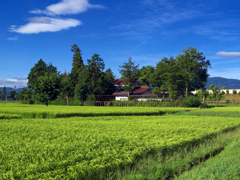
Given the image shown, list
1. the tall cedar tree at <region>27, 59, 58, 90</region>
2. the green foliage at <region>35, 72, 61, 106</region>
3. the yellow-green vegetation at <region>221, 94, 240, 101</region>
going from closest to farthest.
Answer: the green foliage at <region>35, 72, 61, 106</region>
the yellow-green vegetation at <region>221, 94, 240, 101</region>
the tall cedar tree at <region>27, 59, 58, 90</region>

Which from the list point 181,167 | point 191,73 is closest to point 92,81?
point 191,73

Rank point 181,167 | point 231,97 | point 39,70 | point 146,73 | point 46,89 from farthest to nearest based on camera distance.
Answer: point 39,70
point 146,73
point 231,97
point 46,89
point 181,167

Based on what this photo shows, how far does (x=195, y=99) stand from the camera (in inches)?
1633

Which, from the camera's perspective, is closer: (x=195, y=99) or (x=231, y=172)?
(x=231, y=172)

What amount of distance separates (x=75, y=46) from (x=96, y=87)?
3858cm

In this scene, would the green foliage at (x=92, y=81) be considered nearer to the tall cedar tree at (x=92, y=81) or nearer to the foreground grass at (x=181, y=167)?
the tall cedar tree at (x=92, y=81)

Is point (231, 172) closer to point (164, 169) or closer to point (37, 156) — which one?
point (164, 169)

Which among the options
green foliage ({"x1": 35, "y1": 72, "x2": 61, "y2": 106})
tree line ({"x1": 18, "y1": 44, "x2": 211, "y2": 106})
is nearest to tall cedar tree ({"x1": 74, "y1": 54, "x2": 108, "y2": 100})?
tree line ({"x1": 18, "y1": 44, "x2": 211, "y2": 106})

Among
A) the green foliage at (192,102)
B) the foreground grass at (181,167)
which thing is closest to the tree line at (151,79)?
the green foliage at (192,102)

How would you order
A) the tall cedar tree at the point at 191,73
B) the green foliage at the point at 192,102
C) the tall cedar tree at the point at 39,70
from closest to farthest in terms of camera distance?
the green foliage at the point at 192,102
the tall cedar tree at the point at 191,73
the tall cedar tree at the point at 39,70

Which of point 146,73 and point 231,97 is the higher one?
point 146,73

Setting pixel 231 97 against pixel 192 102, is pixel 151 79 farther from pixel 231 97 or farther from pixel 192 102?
pixel 231 97

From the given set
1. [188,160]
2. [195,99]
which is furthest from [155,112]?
[188,160]

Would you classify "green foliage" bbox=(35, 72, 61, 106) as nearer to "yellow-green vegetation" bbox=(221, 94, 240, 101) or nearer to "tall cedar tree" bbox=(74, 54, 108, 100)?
"tall cedar tree" bbox=(74, 54, 108, 100)
